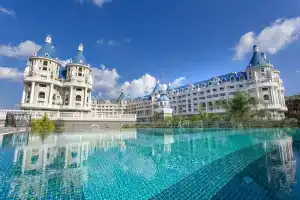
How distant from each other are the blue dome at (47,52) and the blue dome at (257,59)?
4747cm

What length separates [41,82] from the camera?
1342 inches

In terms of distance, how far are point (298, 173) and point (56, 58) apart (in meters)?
44.1

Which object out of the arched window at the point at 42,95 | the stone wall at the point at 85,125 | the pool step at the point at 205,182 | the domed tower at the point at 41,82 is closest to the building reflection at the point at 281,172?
the pool step at the point at 205,182

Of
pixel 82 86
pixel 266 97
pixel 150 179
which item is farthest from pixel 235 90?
pixel 150 179

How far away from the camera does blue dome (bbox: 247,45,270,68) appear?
129ft

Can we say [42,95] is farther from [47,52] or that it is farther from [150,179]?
[150,179]

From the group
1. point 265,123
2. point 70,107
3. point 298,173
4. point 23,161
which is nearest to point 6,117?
point 70,107

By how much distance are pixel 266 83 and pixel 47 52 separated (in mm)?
49793

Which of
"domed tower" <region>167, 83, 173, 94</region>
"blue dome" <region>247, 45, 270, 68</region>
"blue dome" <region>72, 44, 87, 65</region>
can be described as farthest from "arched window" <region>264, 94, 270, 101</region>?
"blue dome" <region>72, 44, 87, 65</region>

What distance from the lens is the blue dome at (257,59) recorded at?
39219 mm

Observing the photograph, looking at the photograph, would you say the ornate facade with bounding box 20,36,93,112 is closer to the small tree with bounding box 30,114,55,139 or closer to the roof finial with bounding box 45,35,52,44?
the roof finial with bounding box 45,35,52,44

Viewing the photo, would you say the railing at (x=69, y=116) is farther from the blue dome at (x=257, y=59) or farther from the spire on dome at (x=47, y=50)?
the blue dome at (x=257, y=59)

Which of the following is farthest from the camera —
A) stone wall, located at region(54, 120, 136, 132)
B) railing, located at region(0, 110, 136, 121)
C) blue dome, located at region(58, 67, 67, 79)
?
blue dome, located at region(58, 67, 67, 79)

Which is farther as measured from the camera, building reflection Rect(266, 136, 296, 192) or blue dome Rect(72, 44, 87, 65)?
blue dome Rect(72, 44, 87, 65)
